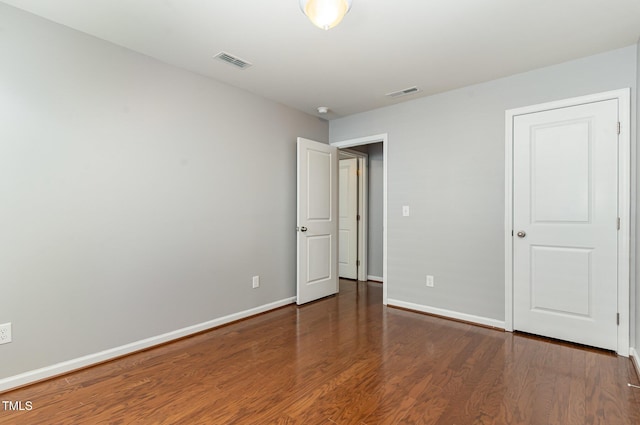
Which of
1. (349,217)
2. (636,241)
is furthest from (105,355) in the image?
(636,241)

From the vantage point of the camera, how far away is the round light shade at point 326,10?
179cm

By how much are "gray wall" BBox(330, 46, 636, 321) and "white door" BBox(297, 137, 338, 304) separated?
82 centimetres

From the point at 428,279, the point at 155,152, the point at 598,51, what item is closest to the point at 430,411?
the point at 428,279

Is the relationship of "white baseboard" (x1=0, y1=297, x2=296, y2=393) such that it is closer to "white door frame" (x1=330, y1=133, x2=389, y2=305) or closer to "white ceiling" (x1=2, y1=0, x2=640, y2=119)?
"white door frame" (x1=330, y1=133, x2=389, y2=305)

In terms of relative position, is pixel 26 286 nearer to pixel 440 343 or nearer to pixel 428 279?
pixel 440 343

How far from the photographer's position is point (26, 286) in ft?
6.97

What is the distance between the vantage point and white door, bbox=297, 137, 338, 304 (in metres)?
3.95

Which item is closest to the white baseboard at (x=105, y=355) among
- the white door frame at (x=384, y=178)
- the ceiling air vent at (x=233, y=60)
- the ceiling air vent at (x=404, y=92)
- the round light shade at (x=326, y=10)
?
the white door frame at (x=384, y=178)

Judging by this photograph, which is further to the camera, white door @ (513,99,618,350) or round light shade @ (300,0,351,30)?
white door @ (513,99,618,350)

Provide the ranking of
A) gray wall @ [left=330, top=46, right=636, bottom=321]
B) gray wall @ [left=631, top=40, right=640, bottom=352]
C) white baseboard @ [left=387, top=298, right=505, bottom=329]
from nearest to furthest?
gray wall @ [left=631, top=40, right=640, bottom=352], gray wall @ [left=330, top=46, right=636, bottom=321], white baseboard @ [left=387, top=298, right=505, bottom=329]

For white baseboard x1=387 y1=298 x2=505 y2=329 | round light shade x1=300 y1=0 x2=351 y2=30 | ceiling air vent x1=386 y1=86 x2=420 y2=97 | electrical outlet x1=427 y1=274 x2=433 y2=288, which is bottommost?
white baseboard x1=387 y1=298 x2=505 y2=329

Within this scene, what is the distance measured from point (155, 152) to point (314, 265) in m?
2.25

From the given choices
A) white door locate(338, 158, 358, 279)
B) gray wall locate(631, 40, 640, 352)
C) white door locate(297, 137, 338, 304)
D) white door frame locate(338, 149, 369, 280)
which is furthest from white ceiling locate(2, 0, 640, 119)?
white door locate(338, 158, 358, 279)

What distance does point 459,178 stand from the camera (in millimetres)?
3400
